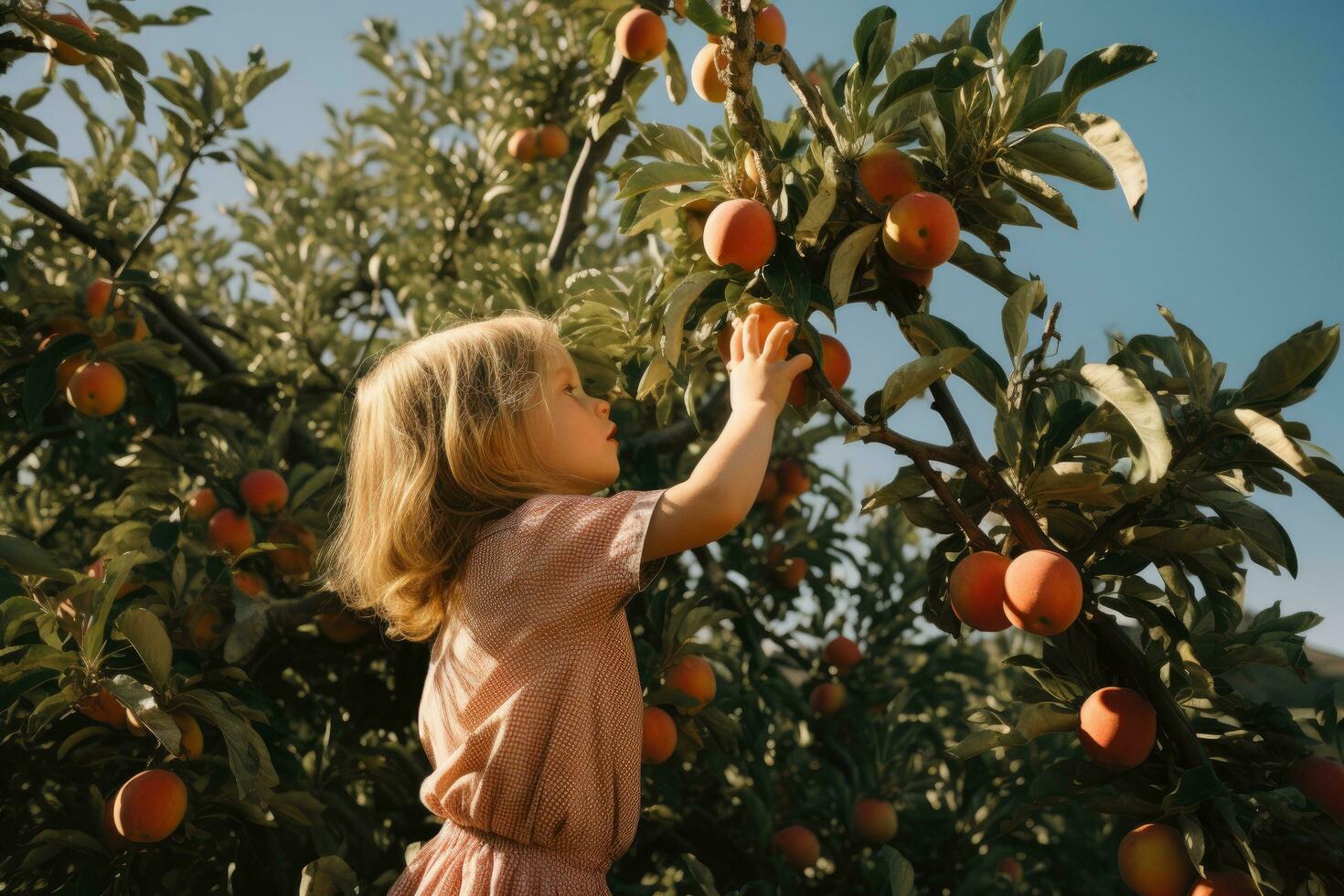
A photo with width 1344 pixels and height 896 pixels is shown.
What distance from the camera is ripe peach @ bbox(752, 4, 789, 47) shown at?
1752 mm

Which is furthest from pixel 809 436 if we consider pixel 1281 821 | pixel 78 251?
pixel 78 251

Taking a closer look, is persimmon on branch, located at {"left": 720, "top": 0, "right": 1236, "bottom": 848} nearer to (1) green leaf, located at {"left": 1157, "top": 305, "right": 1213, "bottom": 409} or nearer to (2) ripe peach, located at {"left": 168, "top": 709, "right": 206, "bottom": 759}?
(1) green leaf, located at {"left": 1157, "top": 305, "right": 1213, "bottom": 409}

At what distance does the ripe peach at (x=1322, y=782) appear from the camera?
132 cm

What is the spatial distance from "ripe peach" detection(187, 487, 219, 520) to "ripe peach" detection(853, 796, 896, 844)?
68.6 inches

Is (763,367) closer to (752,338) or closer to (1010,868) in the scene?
(752,338)

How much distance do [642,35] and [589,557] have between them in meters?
1.22

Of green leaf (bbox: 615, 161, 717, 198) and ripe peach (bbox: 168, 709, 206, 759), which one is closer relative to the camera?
green leaf (bbox: 615, 161, 717, 198)

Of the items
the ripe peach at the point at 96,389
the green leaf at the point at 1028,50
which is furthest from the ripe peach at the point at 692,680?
the ripe peach at the point at 96,389

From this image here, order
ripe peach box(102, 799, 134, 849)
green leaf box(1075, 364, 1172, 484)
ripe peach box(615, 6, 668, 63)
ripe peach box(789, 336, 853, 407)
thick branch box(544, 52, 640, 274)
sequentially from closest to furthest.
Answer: green leaf box(1075, 364, 1172, 484)
ripe peach box(789, 336, 853, 407)
ripe peach box(102, 799, 134, 849)
ripe peach box(615, 6, 668, 63)
thick branch box(544, 52, 640, 274)

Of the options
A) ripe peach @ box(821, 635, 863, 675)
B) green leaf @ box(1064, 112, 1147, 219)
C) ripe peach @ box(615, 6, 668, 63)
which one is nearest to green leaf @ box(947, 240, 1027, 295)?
green leaf @ box(1064, 112, 1147, 219)

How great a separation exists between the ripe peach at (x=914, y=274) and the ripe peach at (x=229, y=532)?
1.46 m

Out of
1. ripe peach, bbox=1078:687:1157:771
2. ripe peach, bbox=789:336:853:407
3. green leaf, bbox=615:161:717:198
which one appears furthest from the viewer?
ripe peach, bbox=789:336:853:407

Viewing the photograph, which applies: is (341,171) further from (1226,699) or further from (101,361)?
(1226,699)

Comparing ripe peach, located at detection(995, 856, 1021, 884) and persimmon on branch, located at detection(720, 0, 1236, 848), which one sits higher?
persimmon on branch, located at detection(720, 0, 1236, 848)
